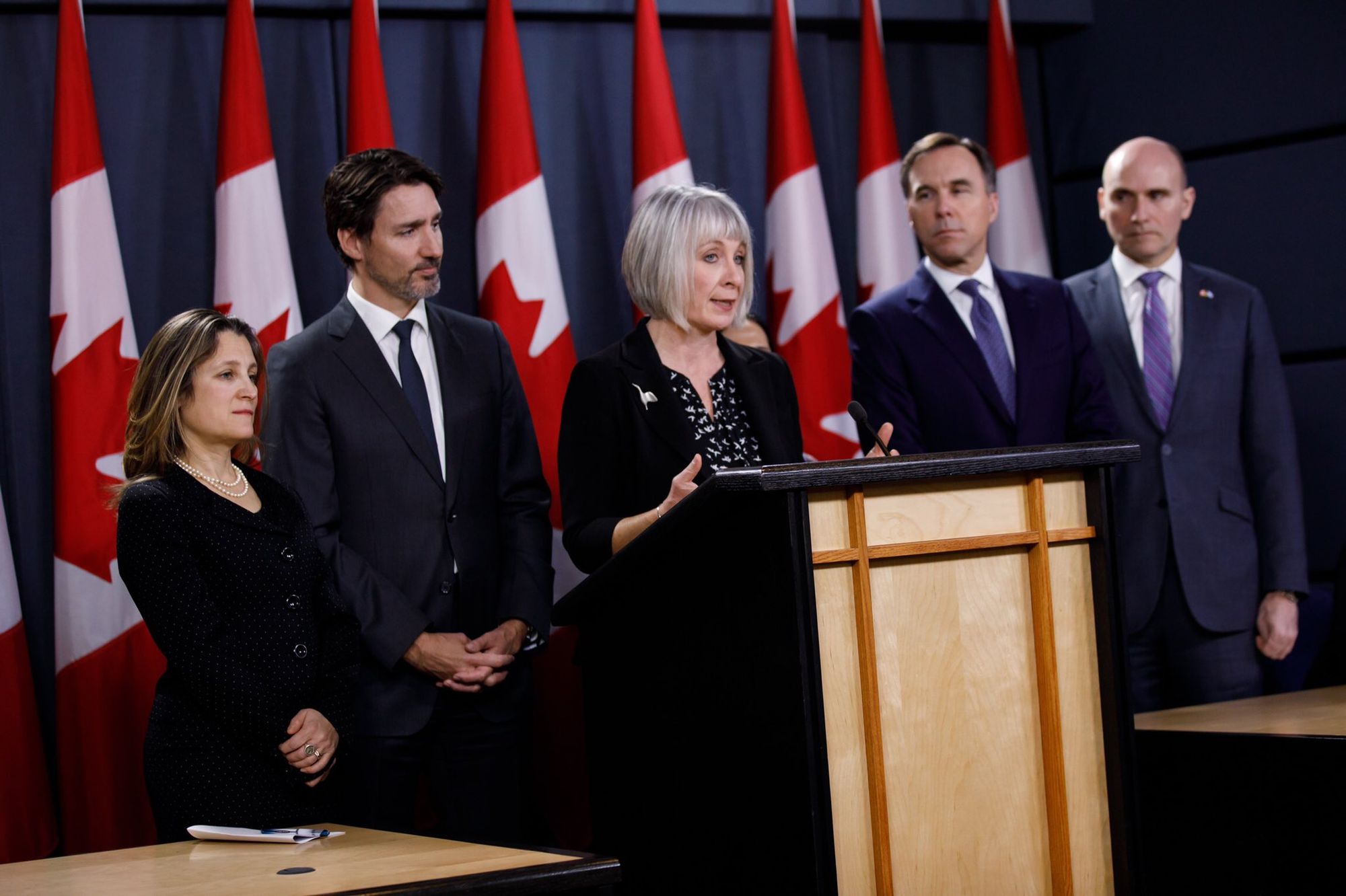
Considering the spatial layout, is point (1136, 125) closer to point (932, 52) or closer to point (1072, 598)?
point (932, 52)

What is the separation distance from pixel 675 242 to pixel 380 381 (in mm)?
760

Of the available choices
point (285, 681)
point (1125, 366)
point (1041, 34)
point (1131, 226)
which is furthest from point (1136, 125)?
point (285, 681)

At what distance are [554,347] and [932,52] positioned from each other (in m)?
1.93

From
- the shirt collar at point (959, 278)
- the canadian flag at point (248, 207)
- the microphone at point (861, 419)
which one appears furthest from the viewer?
the canadian flag at point (248, 207)

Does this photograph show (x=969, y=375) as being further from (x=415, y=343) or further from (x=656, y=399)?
(x=415, y=343)

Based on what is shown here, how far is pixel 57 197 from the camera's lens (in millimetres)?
3717

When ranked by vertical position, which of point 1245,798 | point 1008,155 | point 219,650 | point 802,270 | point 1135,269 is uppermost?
point 1008,155

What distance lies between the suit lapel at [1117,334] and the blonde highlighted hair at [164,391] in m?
2.13

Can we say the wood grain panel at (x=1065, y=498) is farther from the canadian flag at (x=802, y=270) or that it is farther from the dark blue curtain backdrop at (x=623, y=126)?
the dark blue curtain backdrop at (x=623, y=126)

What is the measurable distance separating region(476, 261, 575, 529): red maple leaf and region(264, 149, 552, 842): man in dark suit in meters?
0.68

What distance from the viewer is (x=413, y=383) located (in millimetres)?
3221

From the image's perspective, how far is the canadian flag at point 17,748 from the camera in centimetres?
349

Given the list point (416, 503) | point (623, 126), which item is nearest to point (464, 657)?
point (416, 503)

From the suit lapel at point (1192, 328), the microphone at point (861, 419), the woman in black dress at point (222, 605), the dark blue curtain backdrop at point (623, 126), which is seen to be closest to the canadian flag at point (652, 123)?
the dark blue curtain backdrop at point (623, 126)
